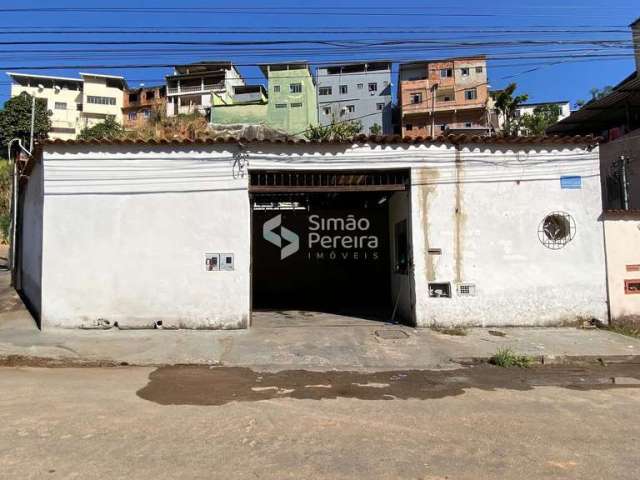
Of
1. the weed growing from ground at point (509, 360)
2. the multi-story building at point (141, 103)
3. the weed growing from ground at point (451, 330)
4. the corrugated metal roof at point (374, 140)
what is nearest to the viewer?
the weed growing from ground at point (509, 360)

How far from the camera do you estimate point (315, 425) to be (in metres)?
4.46

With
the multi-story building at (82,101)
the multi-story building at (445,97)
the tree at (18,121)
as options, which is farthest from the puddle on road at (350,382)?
the multi-story building at (82,101)

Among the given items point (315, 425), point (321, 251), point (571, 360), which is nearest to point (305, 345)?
point (315, 425)

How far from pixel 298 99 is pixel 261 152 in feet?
160

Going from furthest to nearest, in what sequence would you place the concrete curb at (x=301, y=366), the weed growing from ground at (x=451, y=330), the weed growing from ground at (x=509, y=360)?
the weed growing from ground at (x=451, y=330) < the weed growing from ground at (x=509, y=360) < the concrete curb at (x=301, y=366)

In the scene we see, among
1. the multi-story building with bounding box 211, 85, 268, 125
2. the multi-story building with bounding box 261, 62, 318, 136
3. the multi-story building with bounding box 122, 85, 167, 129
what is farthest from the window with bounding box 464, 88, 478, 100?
the multi-story building with bounding box 122, 85, 167, 129

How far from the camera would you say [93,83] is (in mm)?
70188

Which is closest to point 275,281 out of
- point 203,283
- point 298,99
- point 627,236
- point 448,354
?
Result: point 203,283

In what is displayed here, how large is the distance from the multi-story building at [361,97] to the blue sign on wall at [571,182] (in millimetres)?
50293

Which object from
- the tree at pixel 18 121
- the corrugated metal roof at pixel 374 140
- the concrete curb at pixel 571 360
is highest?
the tree at pixel 18 121

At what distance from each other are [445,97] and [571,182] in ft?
162

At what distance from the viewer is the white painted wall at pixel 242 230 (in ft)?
31.5
